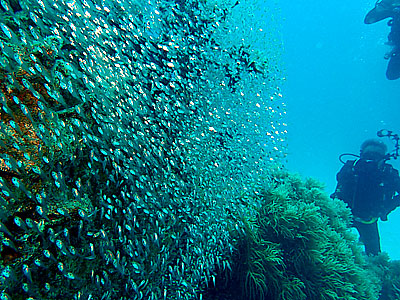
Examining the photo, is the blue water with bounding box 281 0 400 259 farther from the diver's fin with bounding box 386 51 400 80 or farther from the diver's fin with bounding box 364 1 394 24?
the diver's fin with bounding box 364 1 394 24

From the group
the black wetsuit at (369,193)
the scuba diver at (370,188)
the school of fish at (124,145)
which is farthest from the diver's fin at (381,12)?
the school of fish at (124,145)

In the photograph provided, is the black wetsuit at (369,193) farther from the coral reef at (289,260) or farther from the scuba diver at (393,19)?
the scuba diver at (393,19)

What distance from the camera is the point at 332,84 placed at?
83.2 metres

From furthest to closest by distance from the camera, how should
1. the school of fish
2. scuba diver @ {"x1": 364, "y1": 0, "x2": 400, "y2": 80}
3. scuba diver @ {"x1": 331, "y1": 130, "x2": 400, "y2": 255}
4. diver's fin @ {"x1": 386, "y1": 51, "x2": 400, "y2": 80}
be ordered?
1. diver's fin @ {"x1": 386, "y1": 51, "x2": 400, "y2": 80}
2. scuba diver @ {"x1": 364, "y1": 0, "x2": 400, "y2": 80}
3. scuba diver @ {"x1": 331, "y1": 130, "x2": 400, "y2": 255}
4. the school of fish

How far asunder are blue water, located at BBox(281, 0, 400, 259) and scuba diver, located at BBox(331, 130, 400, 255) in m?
54.0

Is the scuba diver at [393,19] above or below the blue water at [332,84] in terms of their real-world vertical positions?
below

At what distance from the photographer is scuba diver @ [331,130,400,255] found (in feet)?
25.4

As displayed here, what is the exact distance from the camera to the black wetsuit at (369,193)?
25.4ft

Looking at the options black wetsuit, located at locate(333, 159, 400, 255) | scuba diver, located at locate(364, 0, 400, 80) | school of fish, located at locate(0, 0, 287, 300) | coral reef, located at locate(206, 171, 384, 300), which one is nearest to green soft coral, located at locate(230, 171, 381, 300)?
coral reef, located at locate(206, 171, 384, 300)

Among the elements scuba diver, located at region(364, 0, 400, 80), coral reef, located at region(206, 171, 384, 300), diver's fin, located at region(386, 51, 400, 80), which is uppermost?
scuba diver, located at region(364, 0, 400, 80)

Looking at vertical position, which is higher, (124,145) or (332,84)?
(332,84)

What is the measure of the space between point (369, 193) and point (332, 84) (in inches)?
3481

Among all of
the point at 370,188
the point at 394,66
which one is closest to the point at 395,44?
the point at 394,66

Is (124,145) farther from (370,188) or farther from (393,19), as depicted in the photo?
(393,19)
